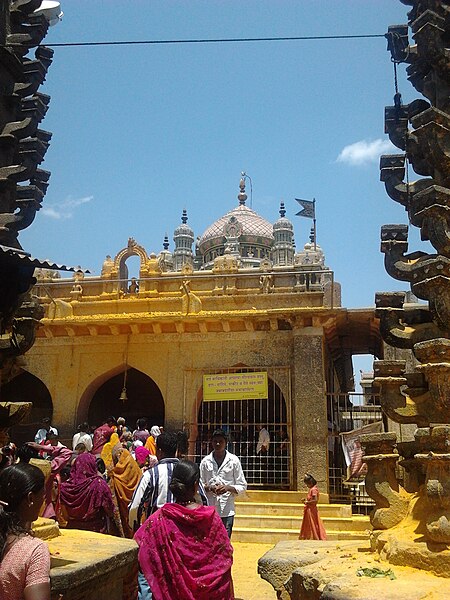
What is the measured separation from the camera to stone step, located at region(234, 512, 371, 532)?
12039 millimetres

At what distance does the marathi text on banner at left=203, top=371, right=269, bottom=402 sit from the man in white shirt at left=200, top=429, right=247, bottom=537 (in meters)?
7.99

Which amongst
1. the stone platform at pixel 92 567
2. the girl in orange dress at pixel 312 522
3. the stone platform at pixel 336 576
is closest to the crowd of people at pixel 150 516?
the stone platform at pixel 92 567

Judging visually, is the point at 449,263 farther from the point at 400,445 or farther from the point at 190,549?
the point at 190,549

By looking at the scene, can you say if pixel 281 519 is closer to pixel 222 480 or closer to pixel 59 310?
pixel 222 480

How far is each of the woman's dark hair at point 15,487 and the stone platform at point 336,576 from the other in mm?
1812

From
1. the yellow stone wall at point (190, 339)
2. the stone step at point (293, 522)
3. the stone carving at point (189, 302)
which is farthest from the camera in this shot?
the stone carving at point (189, 302)

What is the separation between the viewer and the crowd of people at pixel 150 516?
A: 2.65 m

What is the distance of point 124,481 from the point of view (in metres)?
8.54

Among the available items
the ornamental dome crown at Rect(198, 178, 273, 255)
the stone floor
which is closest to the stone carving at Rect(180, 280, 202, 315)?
the stone floor

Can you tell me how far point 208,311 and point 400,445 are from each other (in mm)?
11319

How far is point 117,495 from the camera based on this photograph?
859 centimetres

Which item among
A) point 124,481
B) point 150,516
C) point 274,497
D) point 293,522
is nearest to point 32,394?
point 274,497

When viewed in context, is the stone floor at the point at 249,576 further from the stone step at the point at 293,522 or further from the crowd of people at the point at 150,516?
the crowd of people at the point at 150,516

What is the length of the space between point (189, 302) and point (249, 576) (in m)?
8.37
